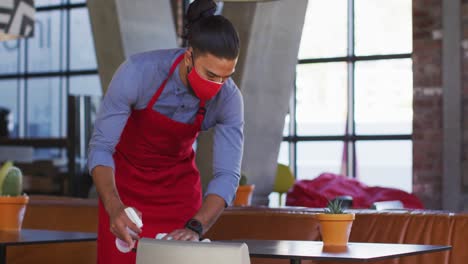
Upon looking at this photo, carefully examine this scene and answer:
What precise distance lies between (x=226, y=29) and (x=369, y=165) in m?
6.90

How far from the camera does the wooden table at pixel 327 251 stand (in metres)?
2.18

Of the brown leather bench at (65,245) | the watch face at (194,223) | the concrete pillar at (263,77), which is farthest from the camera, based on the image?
the concrete pillar at (263,77)

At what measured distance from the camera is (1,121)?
38.1 feet

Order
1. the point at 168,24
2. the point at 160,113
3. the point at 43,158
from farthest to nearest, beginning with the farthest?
1. the point at 43,158
2. the point at 168,24
3. the point at 160,113

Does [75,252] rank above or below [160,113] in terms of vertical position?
below

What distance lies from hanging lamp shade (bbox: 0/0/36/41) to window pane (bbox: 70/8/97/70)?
454 centimetres

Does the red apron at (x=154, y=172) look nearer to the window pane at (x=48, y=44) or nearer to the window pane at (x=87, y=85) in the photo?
the window pane at (x=87, y=85)

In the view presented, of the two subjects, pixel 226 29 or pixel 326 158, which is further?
pixel 326 158

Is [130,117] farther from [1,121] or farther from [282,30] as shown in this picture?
[1,121]

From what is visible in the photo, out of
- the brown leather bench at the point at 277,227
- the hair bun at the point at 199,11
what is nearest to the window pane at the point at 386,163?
the brown leather bench at the point at 277,227

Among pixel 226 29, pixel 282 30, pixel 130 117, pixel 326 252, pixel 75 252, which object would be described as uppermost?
pixel 282 30

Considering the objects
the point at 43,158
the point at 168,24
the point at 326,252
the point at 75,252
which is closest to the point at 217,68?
the point at 326,252

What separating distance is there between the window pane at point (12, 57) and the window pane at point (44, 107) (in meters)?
0.34

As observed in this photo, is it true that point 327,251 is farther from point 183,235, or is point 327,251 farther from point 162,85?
point 162,85
